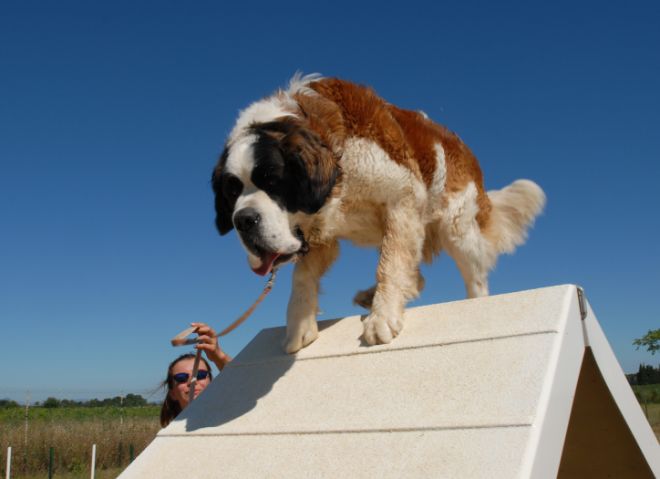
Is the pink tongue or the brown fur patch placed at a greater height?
the brown fur patch

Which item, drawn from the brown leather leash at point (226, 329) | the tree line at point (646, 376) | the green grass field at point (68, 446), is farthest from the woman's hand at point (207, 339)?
the tree line at point (646, 376)

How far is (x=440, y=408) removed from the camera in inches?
93.4

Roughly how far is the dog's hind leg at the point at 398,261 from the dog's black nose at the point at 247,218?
0.76 metres

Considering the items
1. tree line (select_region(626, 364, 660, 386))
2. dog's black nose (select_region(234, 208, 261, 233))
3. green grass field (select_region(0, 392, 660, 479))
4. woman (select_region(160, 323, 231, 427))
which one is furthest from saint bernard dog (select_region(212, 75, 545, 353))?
tree line (select_region(626, 364, 660, 386))

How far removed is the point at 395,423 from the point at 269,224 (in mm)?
1064

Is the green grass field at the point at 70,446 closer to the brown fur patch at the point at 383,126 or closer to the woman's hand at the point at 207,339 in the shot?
the woman's hand at the point at 207,339

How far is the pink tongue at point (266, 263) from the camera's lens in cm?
301

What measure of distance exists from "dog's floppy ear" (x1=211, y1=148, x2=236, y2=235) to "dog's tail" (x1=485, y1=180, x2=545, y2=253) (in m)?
1.96

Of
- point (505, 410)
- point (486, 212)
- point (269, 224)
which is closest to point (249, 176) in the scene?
point (269, 224)

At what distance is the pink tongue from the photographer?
3006 mm

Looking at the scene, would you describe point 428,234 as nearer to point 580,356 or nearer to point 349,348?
point 349,348

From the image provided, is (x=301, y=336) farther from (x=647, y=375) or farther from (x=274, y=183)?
(x=647, y=375)

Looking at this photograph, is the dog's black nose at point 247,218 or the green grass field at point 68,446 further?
the green grass field at point 68,446

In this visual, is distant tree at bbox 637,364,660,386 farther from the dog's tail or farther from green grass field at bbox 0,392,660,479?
the dog's tail
